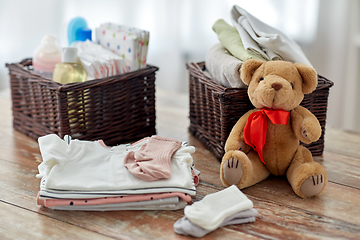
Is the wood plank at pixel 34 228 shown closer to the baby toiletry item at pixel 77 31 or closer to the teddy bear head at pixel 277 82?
the teddy bear head at pixel 277 82

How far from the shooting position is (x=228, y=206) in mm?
684

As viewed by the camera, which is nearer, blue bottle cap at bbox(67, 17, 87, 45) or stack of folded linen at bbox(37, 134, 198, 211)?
stack of folded linen at bbox(37, 134, 198, 211)

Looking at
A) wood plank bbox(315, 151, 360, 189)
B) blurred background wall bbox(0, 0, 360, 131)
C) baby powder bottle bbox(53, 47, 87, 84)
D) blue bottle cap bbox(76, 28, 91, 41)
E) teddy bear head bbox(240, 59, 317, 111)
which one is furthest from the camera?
blurred background wall bbox(0, 0, 360, 131)

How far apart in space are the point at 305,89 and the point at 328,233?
0.29 metres

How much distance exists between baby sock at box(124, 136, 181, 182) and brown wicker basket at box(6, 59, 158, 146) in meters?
0.21

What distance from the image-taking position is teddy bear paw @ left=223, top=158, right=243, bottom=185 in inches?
30.8

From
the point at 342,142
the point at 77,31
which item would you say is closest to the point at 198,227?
the point at 342,142

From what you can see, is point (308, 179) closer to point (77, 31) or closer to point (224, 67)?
point (224, 67)

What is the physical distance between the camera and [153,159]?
0.79 metres

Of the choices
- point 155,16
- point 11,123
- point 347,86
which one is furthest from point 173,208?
point 155,16

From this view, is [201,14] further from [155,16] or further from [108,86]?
[108,86]

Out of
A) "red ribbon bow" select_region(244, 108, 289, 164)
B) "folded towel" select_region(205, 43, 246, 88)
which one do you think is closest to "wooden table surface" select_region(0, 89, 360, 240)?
"red ribbon bow" select_region(244, 108, 289, 164)

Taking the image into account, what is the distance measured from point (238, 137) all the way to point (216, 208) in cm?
20

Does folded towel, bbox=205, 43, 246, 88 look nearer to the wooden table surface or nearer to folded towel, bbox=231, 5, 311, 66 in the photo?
folded towel, bbox=231, 5, 311, 66
